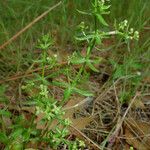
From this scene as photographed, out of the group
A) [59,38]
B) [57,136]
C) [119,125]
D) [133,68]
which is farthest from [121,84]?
[57,136]

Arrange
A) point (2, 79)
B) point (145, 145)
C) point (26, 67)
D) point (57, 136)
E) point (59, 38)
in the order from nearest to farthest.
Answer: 1. point (57, 136)
2. point (145, 145)
3. point (2, 79)
4. point (26, 67)
5. point (59, 38)

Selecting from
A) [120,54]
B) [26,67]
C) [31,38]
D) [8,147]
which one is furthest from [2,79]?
[120,54]

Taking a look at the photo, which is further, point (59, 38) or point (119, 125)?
point (59, 38)

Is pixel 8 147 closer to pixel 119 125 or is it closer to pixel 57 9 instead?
pixel 119 125

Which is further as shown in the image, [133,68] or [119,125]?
[133,68]

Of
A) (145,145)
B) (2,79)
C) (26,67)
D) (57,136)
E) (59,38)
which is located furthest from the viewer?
(59,38)

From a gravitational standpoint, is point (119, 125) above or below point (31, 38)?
below

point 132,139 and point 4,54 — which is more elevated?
point 4,54

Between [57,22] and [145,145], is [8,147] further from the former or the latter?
[57,22]

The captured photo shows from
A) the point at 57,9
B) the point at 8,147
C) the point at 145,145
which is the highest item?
the point at 57,9
